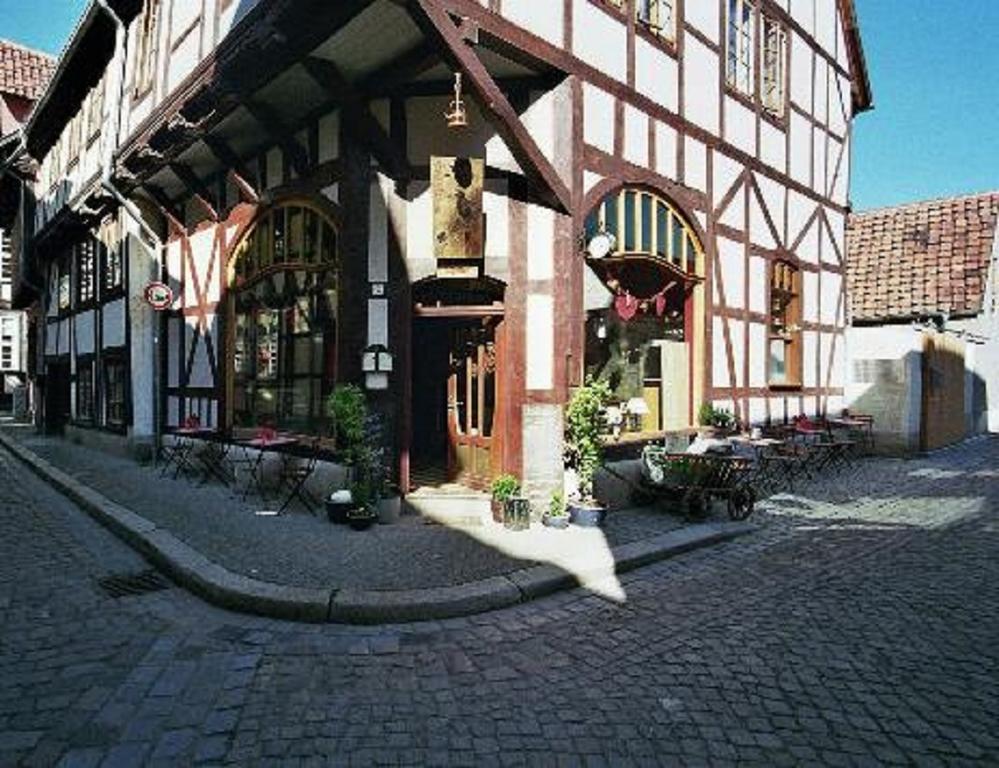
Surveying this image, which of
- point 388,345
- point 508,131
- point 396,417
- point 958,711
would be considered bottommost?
point 958,711

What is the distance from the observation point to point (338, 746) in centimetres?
303

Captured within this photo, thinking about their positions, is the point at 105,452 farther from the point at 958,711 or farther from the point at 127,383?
the point at 958,711

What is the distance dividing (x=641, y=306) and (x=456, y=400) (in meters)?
2.94

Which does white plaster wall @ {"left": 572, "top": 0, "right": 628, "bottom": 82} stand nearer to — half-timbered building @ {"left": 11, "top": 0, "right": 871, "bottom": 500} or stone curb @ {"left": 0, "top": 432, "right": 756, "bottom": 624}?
half-timbered building @ {"left": 11, "top": 0, "right": 871, "bottom": 500}

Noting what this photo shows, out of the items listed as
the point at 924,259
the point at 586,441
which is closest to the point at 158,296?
the point at 586,441

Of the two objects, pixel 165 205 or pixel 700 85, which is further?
pixel 165 205

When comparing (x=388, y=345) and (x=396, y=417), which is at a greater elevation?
(x=388, y=345)

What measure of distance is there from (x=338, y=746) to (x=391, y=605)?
152cm

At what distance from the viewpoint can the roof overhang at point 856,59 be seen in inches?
517

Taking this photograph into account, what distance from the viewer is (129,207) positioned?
11164 millimetres

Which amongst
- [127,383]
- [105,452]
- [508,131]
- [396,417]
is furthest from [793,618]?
[105,452]

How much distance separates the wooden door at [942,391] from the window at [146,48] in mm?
16532

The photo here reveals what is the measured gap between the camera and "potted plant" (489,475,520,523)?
22.0ft

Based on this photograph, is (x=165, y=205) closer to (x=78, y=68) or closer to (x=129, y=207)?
(x=129, y=207)
